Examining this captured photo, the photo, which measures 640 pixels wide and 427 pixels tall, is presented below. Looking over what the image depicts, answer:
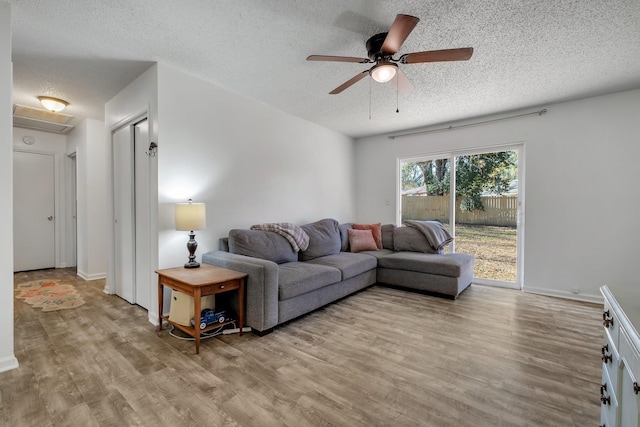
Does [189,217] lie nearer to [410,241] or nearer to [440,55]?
[440,55]

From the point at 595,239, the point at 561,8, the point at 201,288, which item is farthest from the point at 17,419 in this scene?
the point at 595,239

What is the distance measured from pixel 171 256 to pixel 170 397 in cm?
145

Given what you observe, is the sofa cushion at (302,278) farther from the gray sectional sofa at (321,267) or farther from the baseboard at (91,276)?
the baseboard at (91,276)

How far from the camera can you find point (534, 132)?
12.5 feet

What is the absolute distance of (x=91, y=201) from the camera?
4.41m

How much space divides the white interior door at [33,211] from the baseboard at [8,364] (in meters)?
4.10

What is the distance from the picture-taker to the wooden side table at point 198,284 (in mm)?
2210

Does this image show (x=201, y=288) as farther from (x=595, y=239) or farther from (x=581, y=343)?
(x=595, y=239)

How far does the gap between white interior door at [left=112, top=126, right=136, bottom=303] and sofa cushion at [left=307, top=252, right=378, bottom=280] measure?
6.94ft

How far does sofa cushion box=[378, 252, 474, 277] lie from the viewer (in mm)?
3494

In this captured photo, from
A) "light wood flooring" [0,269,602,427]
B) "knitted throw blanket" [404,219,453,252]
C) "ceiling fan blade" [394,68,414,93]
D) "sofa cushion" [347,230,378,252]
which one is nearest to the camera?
"light wood flooring" [0,269,602,427]

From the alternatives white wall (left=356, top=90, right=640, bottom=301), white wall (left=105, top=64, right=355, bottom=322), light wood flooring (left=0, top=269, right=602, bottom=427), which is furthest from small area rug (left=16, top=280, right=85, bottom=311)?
white wall (left=356, top=90, right=640, bottom=301)

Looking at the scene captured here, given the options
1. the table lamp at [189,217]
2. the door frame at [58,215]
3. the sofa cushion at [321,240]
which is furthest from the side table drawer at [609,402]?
the door frame at [58,215]

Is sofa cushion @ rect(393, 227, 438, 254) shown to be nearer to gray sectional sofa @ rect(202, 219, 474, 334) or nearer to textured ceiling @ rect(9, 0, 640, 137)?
gray sectional sofa @ rect(202, 219, 474, 334)
